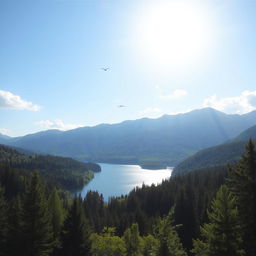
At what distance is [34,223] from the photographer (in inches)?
1305

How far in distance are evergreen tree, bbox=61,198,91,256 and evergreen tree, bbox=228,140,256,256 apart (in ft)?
68.5

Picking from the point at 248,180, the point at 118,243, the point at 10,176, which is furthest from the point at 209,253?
the point at 10,176

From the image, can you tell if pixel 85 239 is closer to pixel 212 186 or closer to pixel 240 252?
pixel 240 252

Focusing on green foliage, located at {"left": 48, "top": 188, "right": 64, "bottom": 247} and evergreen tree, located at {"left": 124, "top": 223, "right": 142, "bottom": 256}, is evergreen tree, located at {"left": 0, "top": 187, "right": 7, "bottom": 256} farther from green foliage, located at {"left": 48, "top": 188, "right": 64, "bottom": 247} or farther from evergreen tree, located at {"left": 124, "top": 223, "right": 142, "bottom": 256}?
evergreen tree, located at {"left": 124, "top": 223, "right": 142, "bottom": 256}

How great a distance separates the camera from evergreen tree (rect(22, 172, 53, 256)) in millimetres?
33062

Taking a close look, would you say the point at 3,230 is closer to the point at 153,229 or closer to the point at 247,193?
the point at 153,229

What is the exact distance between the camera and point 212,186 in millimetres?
122750

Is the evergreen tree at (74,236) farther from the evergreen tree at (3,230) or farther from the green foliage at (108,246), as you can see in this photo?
the green foliage at (108,246)

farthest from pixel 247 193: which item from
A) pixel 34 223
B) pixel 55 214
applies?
pixel 55 214

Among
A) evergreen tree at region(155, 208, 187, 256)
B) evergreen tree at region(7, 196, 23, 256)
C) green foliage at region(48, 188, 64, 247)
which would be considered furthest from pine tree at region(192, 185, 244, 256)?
green foliage at region(48, 188, 64, 247)

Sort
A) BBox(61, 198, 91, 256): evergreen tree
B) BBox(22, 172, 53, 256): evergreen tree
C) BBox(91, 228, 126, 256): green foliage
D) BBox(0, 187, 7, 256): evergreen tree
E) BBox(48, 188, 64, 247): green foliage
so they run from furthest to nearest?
BBox(48, 188, 64, 247): green foliage
BBox(91, 228, 126, 256): green foliage
BBox(61, 198, 91, 256): evergreen tree
BBox(0, 187, 7, 256): evergreen tree
BBox(22, 172, 53, 256): evergreen tree

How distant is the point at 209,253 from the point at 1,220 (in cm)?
3023

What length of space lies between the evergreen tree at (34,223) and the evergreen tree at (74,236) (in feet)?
8.76

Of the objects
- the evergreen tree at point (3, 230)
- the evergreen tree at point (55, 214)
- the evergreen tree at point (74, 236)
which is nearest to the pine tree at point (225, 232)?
the evergreen tree at point (74, 236)
